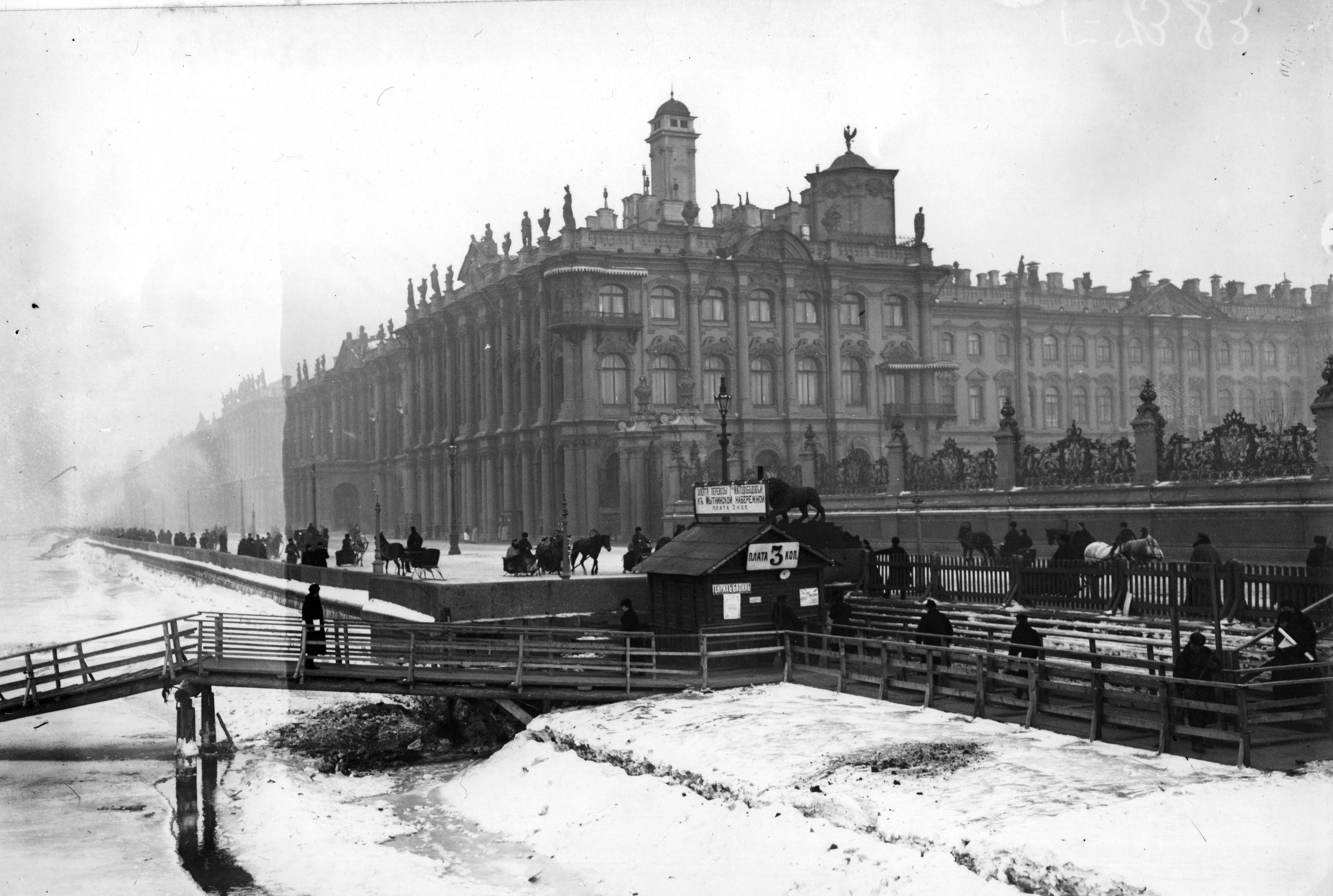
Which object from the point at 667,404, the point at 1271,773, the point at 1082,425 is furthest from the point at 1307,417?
the point at 1271,773


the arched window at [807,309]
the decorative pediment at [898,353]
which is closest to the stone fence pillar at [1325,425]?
the arched window at [807,309]

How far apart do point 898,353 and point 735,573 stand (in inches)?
1994

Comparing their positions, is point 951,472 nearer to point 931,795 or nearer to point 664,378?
point 664,378

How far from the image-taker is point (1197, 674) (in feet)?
51.4

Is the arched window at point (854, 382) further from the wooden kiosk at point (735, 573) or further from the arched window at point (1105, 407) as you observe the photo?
the wooden kiosk at point (735, 573)

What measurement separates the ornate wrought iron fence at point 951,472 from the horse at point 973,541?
2593 millimetres

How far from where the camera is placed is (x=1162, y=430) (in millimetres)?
32125

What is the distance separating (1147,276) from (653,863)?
78124 millimetres

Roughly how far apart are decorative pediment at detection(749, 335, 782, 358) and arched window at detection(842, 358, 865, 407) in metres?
4.21

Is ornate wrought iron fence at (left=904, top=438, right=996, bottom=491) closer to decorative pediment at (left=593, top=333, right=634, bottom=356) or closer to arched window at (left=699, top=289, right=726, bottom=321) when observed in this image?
decorative pediment at (left=593, top=333, right=634, bottom=356)

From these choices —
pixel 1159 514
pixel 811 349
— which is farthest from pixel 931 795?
pixel 811 349

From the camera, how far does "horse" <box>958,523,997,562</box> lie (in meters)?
34.7

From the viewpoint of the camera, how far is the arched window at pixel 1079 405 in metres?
82.6

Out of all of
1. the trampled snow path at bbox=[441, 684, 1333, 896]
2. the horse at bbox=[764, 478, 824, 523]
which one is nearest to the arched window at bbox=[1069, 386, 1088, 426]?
the horse at bbox=[764, 478, 824, 523]
